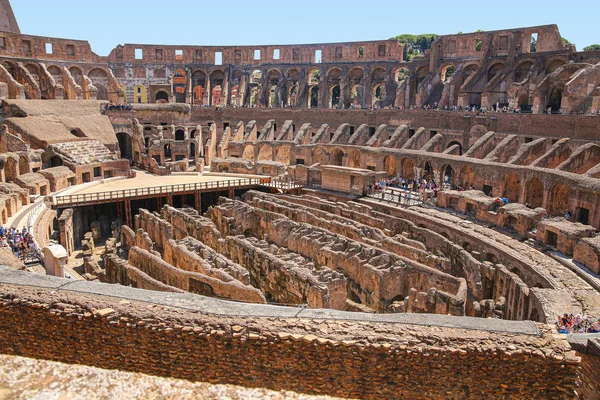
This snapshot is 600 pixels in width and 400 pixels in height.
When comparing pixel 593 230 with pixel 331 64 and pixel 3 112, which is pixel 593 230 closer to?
pixel 331 64

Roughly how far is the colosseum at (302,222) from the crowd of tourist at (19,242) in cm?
14

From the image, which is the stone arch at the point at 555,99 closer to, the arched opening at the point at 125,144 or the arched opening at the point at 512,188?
the arched opening at the point at 512,188

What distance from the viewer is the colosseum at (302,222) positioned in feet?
30.8

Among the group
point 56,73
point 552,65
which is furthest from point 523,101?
point 56,73

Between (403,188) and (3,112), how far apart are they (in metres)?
31.7

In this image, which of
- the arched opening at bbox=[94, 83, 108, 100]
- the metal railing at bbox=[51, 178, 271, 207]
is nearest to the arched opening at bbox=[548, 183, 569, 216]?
the metal railing at bbox=[51, 178, 271, 207]

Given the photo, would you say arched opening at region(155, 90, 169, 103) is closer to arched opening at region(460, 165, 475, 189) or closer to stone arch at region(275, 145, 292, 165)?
stone arch at region(275, 145, 292, 165)

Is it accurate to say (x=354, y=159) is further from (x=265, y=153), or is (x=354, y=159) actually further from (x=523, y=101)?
(x=523, y=101)

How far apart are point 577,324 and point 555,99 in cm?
2642

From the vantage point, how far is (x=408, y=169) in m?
36.0

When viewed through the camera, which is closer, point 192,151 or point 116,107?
point 116,107

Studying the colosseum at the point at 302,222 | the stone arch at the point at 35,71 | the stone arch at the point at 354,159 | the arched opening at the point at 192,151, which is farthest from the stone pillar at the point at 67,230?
the stone arch at the point at 35,71

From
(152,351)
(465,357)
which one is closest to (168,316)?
(152,351)

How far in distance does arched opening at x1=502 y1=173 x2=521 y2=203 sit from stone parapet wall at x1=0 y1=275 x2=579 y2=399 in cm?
1987
